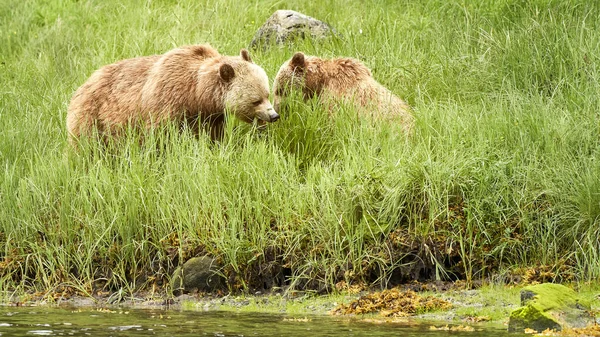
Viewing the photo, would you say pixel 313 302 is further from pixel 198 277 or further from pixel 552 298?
pixel 552 298

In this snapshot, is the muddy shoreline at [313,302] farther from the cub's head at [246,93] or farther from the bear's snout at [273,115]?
the cub's head at [246,93]

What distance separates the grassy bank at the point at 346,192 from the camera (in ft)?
23.4

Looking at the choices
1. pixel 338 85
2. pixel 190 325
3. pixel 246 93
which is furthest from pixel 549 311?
pixel 338 85

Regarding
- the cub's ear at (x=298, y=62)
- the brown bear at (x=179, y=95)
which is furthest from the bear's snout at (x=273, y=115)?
the cub's ear at (x=298, y=62)

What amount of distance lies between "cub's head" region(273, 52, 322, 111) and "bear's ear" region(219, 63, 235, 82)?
65cm

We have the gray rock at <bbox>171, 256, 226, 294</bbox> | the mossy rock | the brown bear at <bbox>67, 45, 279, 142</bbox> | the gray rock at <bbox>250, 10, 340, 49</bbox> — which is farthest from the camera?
the gray rock at <bbox>250, 10, 340, 49</bbox>

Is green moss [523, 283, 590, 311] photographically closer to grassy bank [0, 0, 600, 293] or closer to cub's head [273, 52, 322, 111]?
grassy bank [0, 0, 600, 293]

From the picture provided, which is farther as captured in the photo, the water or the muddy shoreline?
the muddy shoreline

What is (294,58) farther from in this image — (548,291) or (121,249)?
(548,291)

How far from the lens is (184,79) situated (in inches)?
361

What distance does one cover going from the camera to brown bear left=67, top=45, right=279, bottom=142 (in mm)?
9070

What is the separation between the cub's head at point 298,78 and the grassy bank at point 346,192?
678 mm

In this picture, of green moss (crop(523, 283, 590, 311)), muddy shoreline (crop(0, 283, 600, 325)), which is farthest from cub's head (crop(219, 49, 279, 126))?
green moss (crop(523, 283, 590, 311))

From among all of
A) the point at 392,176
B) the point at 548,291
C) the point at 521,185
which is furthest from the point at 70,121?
the point at 548,291
